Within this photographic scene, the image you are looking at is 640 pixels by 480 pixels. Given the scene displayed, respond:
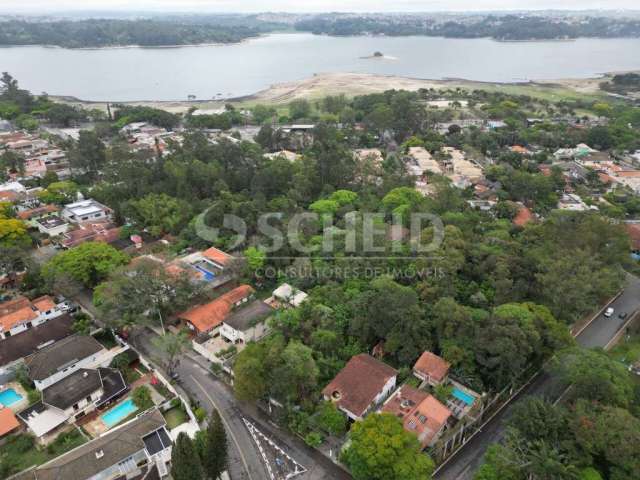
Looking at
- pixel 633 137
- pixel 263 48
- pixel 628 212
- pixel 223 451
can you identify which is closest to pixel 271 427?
pixel 223 451

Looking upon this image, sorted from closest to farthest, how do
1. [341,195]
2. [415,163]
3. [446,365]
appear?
1. [446,365]
2. [341,195]
3. [415,163]

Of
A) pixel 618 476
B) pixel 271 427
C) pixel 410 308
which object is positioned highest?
pixel 410 308

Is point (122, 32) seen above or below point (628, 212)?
above

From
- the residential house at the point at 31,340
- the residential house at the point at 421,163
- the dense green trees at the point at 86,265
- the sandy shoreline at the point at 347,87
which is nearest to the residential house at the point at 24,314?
the residential house at the point at 31,340

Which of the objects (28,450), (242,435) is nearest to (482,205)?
(242,435)

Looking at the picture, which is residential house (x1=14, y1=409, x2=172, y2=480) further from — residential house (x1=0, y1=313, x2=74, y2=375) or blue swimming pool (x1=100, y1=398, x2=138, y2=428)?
residential house (x1=0, y1=313, x2=74, y2=375)

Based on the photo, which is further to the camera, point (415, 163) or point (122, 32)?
point (122, 32)

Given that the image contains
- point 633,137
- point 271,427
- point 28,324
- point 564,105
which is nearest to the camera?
point 271,427

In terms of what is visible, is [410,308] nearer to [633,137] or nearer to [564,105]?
[633,137]
